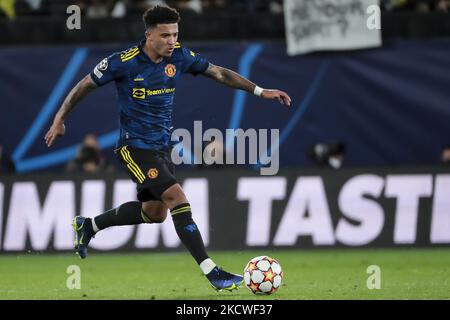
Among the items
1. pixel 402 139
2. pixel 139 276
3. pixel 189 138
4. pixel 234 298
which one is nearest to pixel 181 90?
pixel 189 138

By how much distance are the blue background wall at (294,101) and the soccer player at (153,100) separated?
23.0 feet

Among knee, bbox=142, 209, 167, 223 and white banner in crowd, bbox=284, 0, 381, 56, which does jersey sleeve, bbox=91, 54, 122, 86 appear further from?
white banner in crowd, bbox=284, 0, 381, 56

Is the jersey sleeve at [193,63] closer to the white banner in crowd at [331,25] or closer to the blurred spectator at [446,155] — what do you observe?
the white banner in crowd at [331,25]

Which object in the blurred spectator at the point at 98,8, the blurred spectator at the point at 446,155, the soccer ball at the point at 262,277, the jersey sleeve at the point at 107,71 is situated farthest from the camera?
the blurred spectator at the point at 98,8

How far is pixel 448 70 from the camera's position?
1722 centimetres

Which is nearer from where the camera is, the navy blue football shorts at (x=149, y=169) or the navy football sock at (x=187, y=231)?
the navy football sock at (x=187, y=231)

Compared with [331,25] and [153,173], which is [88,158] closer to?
[331,25]

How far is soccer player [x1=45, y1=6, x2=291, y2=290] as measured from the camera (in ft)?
32.1

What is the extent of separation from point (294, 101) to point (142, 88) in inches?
300

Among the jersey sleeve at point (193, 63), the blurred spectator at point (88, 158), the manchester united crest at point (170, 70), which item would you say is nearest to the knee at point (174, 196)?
the manchester united crest at point (170, 70)

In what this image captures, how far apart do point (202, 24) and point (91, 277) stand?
626cm

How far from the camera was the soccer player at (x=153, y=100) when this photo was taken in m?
9.78

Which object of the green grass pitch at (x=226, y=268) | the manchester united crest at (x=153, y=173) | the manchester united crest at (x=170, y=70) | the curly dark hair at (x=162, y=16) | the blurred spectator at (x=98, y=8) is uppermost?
the blurred spectator at (x=98, y=8)

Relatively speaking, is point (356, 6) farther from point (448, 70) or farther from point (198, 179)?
point (198, 179)
